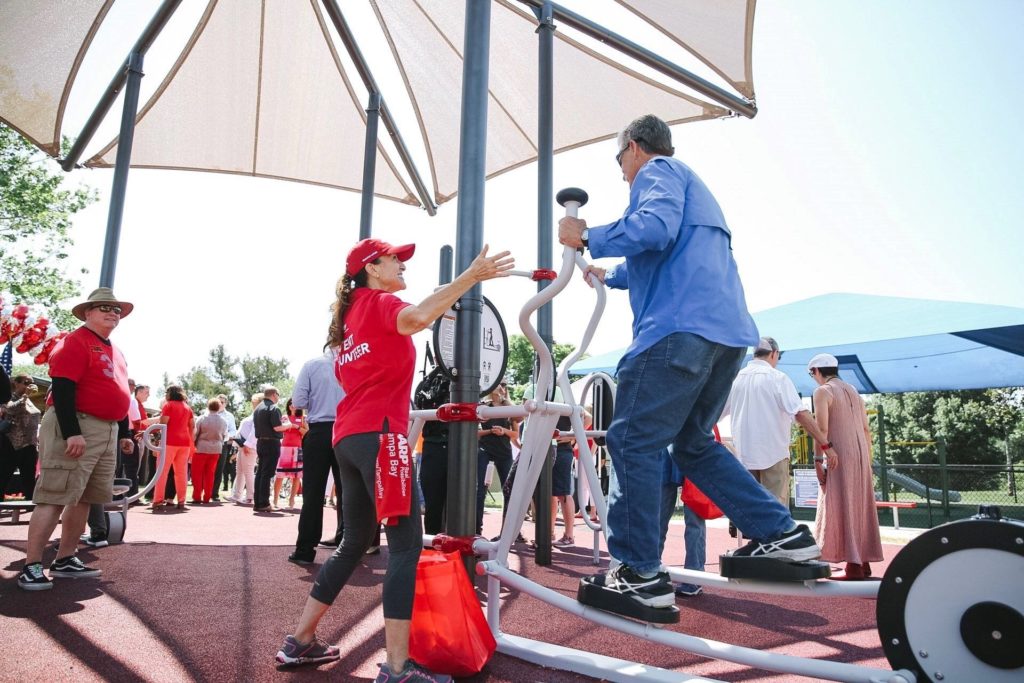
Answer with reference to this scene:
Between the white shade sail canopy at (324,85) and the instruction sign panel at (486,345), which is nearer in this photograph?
the instruction sign panel at (486,345)

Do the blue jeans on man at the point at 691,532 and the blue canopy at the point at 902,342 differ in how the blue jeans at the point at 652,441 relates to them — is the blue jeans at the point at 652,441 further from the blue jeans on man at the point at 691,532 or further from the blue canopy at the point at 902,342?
the blue canopy at the point at 902,342

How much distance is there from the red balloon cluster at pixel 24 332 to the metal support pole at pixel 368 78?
6.05m

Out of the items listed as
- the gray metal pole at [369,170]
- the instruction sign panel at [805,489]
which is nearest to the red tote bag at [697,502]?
the instruction sign panel at [805,489]

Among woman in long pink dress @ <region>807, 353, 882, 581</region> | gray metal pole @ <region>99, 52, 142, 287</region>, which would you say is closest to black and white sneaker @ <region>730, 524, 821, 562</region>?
woman in long pink dress @ <region>807, 353, 882, 581</region>

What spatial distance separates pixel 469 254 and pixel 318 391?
264cm

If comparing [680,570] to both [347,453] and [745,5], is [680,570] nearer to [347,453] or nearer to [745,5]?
[347,453]

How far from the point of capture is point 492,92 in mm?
9953

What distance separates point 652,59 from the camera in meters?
7.67

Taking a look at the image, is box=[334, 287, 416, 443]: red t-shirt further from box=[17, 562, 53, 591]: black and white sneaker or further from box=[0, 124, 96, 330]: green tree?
box=[0, 124, 96, 330]: green tree

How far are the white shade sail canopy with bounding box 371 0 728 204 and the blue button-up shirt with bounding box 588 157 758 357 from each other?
6.84 m

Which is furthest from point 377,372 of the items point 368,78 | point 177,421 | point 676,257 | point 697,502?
point 177,421

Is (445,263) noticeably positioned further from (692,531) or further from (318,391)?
(692,531)

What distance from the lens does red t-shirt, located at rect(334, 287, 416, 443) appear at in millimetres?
2523

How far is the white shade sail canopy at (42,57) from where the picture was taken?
7754 millimetres
